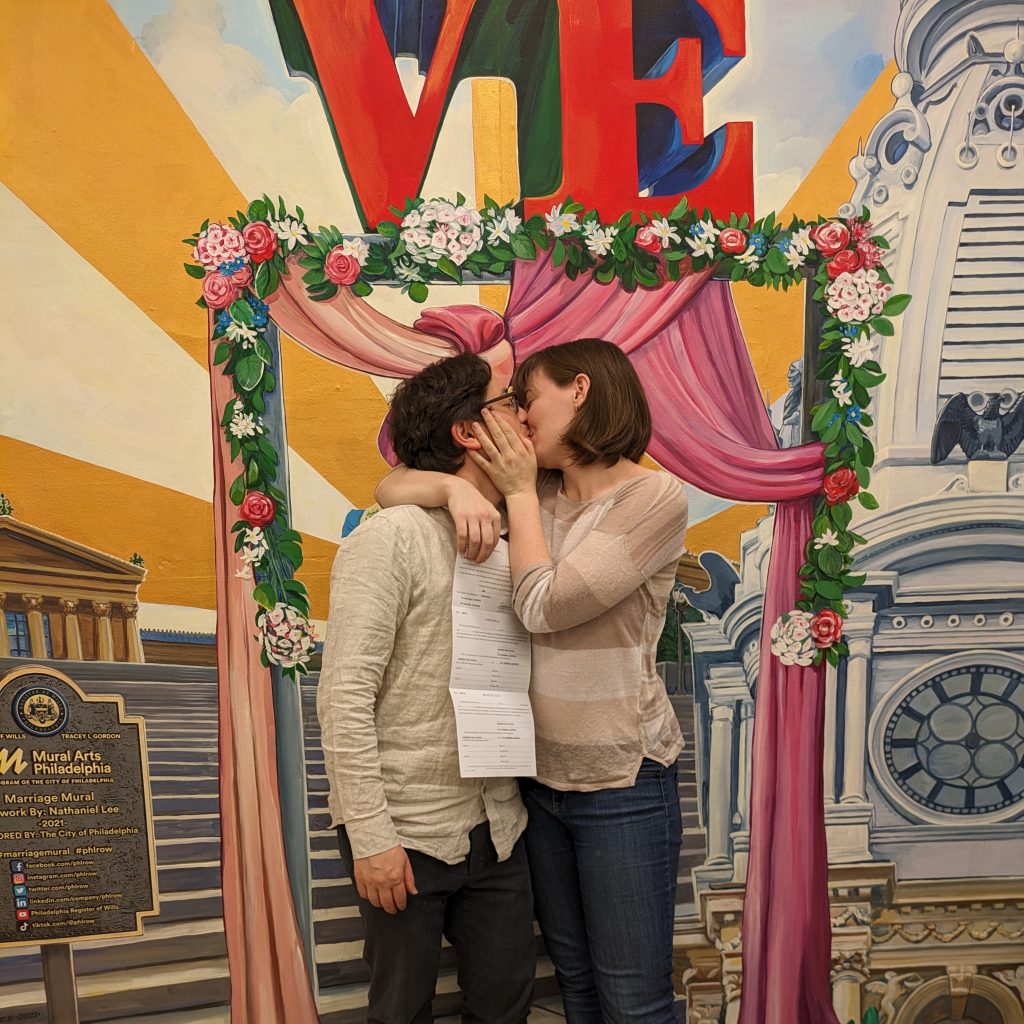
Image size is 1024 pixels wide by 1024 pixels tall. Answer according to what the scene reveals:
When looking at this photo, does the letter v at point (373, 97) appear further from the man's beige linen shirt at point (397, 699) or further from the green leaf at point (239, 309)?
the man's beige linen shirt at point (397, 699)

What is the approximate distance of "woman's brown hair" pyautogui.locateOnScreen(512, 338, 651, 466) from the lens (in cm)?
153

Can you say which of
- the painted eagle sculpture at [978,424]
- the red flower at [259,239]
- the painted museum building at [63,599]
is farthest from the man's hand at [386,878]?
the painted eagle sculpture at [978,424]

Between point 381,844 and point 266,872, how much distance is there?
763 mm

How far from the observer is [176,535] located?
198 centimetres

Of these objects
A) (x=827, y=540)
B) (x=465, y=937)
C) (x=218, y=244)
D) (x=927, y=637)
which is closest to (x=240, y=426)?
(x=218, y=244)

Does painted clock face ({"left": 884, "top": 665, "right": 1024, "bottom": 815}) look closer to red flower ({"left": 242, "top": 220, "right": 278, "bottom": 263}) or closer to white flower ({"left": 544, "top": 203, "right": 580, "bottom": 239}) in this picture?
white flower ({"left": 544, "top": 203, "right": 580, "bottom": 239})

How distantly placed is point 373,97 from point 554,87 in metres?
0.43

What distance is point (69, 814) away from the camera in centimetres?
197

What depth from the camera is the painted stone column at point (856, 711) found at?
82.8 inches

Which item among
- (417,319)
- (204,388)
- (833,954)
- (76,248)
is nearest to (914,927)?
(833,954)

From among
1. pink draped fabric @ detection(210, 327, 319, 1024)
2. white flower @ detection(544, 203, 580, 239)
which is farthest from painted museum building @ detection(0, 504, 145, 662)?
white flower @ detection(544, 203, 580, 239)

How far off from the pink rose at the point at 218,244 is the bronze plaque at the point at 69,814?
1063mm

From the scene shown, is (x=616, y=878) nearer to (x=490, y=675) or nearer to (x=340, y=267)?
(x=490, y=675)

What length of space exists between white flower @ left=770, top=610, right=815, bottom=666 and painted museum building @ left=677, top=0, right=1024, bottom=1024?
0.19 ft
